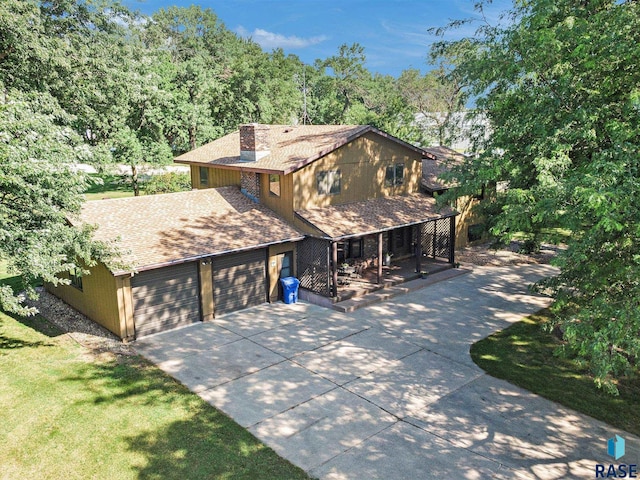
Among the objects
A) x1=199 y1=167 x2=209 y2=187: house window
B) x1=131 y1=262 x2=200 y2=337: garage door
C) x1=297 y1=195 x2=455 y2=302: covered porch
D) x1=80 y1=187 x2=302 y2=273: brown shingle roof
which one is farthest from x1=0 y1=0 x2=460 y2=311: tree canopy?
x1=297 y1=195 x2=455 y2=302: covered porch

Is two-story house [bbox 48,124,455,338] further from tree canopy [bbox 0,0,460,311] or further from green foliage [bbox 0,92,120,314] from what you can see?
tree canopy [bbox 0,0,460,311]

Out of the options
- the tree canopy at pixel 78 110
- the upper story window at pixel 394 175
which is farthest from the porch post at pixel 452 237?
the tree canopy at pixel 78 110

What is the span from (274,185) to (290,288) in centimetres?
453

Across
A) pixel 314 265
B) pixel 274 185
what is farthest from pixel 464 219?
pixel 274 185

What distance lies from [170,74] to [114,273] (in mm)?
33747

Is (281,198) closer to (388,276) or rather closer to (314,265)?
(314,265)

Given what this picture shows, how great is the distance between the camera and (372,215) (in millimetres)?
20812

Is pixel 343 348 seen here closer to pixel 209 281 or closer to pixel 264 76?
pixel 209 281

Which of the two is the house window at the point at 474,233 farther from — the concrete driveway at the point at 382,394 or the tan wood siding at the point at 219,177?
the tan wood siding at the point at 219,177

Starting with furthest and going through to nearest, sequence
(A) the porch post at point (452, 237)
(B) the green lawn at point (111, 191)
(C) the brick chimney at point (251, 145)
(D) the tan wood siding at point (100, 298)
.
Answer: (B) the green lawn at point (111, 191)
(A) the porch post at point (452, 237)
(C) the brick chimney at point (251, 145)
(D) the tan wood siding at point (100, 298)

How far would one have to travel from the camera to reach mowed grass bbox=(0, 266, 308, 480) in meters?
9.45

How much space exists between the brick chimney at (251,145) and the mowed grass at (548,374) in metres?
12.1

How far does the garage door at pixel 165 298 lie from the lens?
15477 millimetres

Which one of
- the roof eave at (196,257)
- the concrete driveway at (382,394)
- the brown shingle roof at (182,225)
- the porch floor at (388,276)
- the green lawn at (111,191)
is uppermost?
the green lawn at (111,191)
